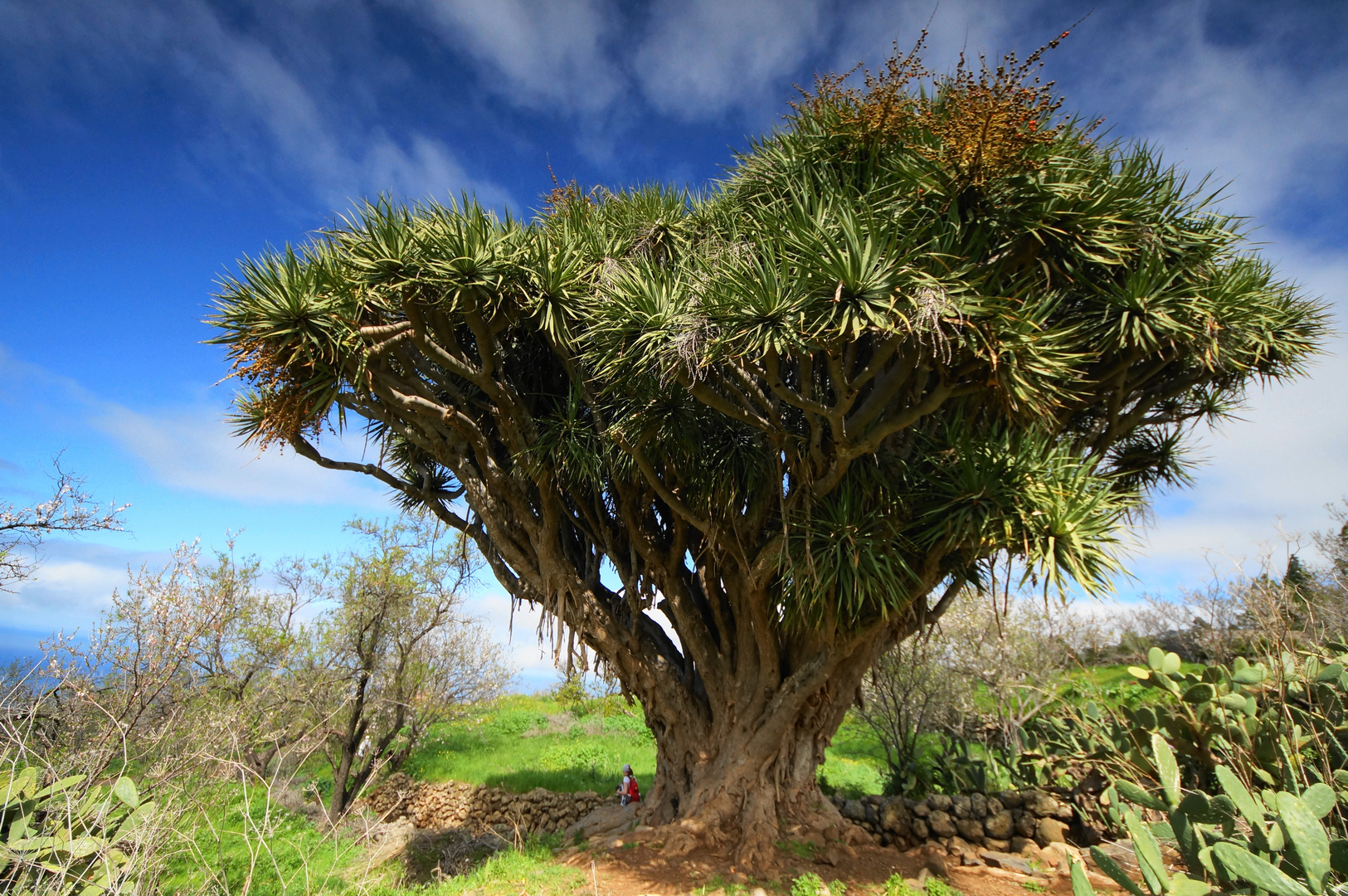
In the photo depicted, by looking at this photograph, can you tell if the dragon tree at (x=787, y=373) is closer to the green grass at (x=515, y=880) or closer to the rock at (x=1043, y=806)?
the green grass at (x=515, y=880)

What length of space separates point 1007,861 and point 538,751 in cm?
1134

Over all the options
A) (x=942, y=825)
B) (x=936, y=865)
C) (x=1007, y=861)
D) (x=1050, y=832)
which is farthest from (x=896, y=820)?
(x=1050, y=832)

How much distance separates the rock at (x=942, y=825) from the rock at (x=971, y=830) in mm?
62

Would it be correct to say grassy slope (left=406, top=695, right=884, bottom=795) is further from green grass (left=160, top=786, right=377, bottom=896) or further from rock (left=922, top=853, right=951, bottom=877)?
green grass (left=160, top=786, right=377, bottom=896)

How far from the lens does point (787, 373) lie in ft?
22.2

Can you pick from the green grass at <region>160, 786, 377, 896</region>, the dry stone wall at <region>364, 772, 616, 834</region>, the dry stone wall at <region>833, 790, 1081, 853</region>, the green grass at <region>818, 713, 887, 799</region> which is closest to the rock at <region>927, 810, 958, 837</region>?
the dry stone wall at <region>833, 790, 1081, 853</region>

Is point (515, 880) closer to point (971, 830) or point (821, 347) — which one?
point (971, 830)

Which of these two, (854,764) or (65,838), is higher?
(65,838)

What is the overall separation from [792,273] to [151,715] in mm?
7685

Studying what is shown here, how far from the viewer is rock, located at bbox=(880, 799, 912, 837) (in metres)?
7.33

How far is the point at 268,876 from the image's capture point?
7871 millimetres

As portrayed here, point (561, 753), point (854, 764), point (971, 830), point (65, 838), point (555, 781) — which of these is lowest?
point (555, 781)

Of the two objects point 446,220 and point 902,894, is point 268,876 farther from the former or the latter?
point 446,220

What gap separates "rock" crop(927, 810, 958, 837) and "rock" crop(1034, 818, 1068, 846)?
832mm
